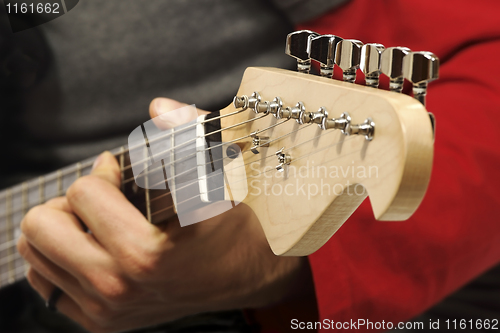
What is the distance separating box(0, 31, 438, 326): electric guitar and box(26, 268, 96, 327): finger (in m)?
0.18

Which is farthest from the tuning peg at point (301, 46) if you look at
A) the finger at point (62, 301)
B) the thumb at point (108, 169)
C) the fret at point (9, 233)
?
the fret at point (9, 233)

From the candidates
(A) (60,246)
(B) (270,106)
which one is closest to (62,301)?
(A) (60,246)

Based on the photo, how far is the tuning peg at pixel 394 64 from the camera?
0.23 metres

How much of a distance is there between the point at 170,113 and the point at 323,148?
21 cm

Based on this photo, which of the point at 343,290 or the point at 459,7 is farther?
the point at 459,7

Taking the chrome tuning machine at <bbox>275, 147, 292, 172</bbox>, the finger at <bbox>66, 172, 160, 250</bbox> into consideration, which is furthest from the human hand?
the chrome tuning machine at <bbox>275, 147, 292, 172</bbox>

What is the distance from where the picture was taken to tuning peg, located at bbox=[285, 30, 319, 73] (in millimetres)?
307

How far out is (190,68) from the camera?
0.67 meters

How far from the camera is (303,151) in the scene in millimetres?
304

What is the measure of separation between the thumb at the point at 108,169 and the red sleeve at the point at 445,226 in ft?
0.81

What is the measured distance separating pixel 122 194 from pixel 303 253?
228 millimetres

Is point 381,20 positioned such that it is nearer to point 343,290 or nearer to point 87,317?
point 343,290

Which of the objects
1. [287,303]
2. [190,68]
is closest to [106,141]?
[190,68]

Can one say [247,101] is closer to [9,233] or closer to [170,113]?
[170,113]
